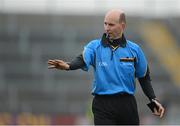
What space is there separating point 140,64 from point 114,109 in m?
0.45

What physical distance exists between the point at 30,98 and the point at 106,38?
630 inches

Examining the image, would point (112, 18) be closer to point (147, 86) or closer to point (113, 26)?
point (113, 26)

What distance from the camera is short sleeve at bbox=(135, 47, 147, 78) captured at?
648 centimetres

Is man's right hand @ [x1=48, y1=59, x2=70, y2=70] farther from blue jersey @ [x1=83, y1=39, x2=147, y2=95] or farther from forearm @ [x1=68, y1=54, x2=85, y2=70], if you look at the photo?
blue jersey @ [x1=83, y1=39, x2=147, y2=95]

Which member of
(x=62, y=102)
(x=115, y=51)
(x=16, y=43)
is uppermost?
(x=115, y=51)

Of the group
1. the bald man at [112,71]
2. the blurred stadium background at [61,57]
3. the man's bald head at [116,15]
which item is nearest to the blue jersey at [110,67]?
the bald man at [112,71]

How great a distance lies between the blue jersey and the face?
0.37 ft

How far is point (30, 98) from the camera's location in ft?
72.9

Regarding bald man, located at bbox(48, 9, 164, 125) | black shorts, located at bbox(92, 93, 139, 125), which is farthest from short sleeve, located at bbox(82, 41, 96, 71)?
black shorts, located at bbox(92, 93, 139, 125)

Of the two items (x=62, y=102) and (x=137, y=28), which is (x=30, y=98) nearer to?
(x=62, y=102)

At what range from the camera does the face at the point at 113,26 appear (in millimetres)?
6316

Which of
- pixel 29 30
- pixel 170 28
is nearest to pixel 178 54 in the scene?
pixel 170 28

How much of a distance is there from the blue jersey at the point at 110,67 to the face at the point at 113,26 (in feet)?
0.37

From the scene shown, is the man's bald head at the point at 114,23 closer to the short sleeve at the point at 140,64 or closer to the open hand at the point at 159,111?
the short sleeve at the point at 140,64
